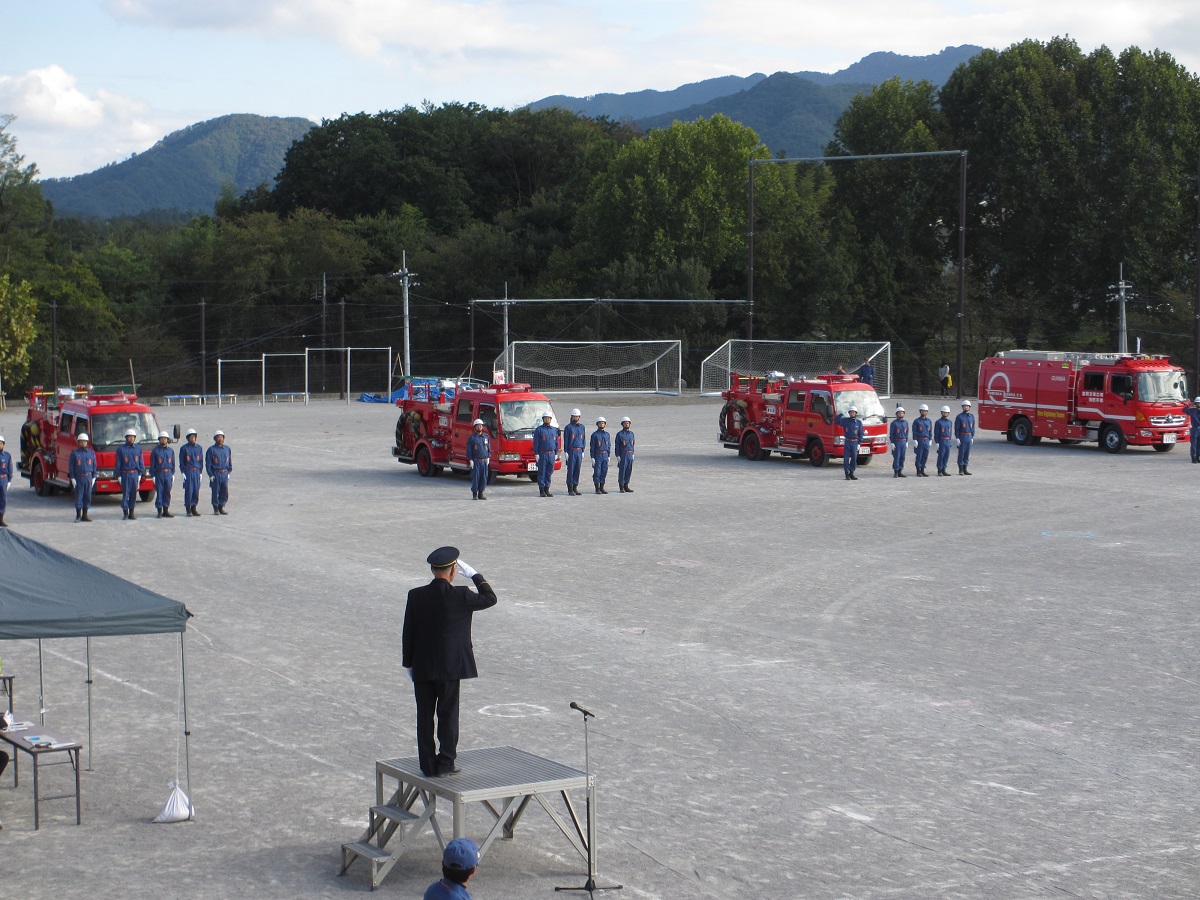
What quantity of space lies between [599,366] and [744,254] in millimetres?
14989

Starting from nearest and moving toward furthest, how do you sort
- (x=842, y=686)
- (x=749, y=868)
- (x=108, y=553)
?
(x=749, y=868)
(x=842, y=686)
(x=108, y=553)

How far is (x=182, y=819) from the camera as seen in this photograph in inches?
368

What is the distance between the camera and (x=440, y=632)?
884cm

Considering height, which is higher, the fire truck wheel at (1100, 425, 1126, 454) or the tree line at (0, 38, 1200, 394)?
the tree line at (0, 38, 1200, 394)

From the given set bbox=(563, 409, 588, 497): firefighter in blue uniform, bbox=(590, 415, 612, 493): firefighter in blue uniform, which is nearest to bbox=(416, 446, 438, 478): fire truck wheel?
bbox=(563, 409, 588, 497): firefighter in blue uniform

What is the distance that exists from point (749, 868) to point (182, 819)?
381 centimetres

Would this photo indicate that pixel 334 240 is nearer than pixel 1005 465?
No

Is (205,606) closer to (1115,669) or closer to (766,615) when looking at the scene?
(766,615)

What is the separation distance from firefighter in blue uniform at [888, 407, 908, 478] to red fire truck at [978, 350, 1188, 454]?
8330 millimetres

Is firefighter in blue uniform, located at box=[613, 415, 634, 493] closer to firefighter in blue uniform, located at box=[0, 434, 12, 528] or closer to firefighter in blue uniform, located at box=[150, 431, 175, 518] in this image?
firefighter in blue uniform, located at box=[150, 431, 175, 518]

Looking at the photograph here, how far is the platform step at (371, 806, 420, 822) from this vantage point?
8.24 meters

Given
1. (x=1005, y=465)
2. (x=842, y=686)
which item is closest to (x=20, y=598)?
(x=842, y=686)

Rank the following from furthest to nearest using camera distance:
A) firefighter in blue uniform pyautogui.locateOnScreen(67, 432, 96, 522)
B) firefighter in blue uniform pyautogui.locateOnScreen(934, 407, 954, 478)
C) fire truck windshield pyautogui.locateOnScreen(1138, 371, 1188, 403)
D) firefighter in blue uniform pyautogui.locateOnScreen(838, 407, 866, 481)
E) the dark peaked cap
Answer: fire truck windshield pyautogui.locateOnScreen(1138, 371, 1188, 403) → firefighter in blue uniform pyautogui.locateOnScreen(934, 407, 954, 478) → firefighter in blue uniform pyautogui.locateOnScreen(838, 407, 866, 481) → firefighter in blue uniform pyautogui.locateOnScreen(67, 432, 96, 522) → the dark peaked cap

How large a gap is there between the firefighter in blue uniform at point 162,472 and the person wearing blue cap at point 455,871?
67.9ft
